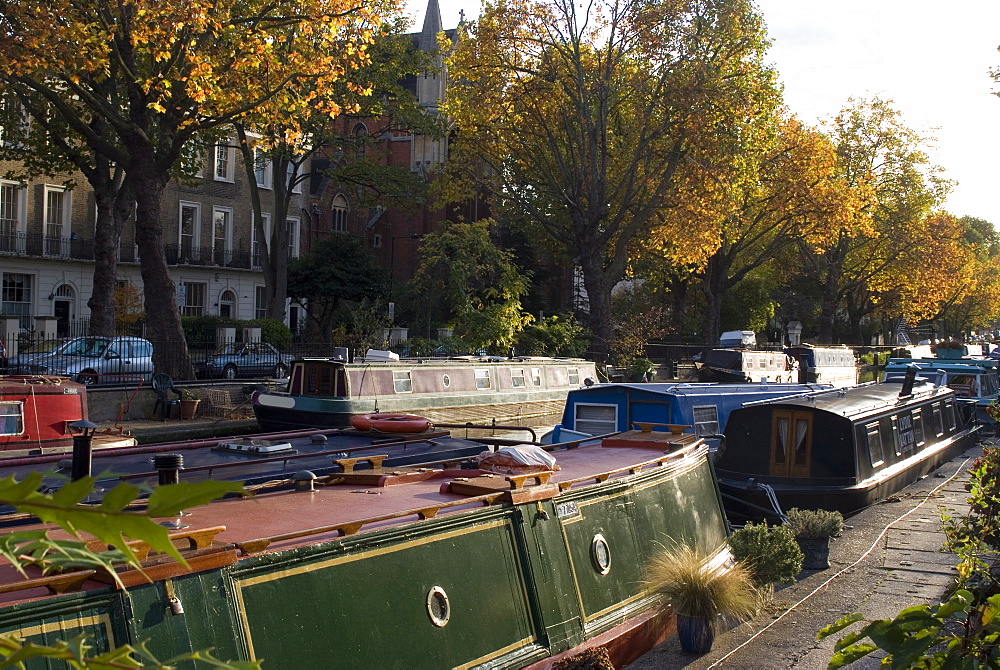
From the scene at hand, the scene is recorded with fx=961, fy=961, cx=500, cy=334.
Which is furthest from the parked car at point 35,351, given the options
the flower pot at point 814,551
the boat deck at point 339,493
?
the flower pot at point 814,551

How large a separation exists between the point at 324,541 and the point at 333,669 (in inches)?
27.3

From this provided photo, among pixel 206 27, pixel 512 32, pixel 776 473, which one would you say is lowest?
pixel 776 473

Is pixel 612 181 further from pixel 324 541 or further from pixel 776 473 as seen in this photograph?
pixel 324 541

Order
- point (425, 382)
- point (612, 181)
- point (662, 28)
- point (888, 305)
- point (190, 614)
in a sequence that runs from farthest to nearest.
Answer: point (888, 305), point (612, 181), point (662, 28), point (425, 382), point (190, 614)

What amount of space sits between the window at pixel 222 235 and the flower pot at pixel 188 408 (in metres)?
22.7

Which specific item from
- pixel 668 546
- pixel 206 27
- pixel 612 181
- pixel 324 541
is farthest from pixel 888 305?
pixel 324 541

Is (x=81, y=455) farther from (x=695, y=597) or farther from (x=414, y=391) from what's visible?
(x=414, y=391)

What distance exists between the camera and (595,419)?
52.4 feet

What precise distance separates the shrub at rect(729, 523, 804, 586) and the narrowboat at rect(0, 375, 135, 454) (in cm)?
880

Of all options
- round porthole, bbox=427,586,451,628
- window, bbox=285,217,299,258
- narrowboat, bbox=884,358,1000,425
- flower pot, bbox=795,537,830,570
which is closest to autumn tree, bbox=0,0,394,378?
flower pot, bbox=795,537,830,570

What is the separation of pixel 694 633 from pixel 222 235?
3940 cm

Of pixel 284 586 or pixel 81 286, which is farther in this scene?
pixel 81 286

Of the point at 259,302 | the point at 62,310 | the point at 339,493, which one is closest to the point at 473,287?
the point at 259,302

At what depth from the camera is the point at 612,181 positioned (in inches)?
1508
